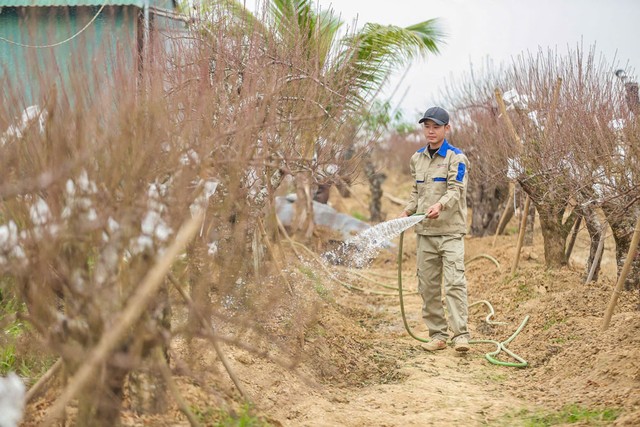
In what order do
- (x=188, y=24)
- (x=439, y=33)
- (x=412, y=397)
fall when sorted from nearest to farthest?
1. (x=412, y=397)
2. (x=188, y=24)
3. (x=439, y=33)

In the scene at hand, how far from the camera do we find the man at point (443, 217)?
22.6ft

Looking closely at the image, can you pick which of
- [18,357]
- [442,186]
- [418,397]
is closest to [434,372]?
[418,397]

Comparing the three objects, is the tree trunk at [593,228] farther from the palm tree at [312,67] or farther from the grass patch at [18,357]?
the grass patch at [18,357]

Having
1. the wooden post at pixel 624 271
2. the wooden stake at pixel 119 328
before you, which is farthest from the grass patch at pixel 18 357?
the wooden post at pixel 624 271

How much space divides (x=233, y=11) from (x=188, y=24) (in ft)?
2.11

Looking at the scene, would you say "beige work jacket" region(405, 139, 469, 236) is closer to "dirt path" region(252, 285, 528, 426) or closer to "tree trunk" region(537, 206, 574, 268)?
"dirt path" region(252, 285, 528, 426)

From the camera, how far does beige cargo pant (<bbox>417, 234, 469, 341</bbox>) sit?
6938 mm

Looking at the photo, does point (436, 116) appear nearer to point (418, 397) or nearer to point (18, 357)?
point (418, 397)

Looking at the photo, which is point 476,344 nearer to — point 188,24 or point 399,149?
point 188,24

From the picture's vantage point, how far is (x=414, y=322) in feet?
29.3

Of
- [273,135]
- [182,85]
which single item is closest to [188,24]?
[273,135]

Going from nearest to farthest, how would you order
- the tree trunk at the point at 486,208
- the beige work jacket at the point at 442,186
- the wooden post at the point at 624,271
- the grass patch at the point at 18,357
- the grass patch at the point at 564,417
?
the grass patch at the point at 18,357 < the grass patch at the point at 564,417 < the wooden post at the point at 624,271 < the beige work jacket at the point at 442,186 < the tree trunk at the point at 486,208

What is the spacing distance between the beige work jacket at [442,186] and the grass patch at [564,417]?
212cm

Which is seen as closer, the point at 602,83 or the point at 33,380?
the point at 33,380
